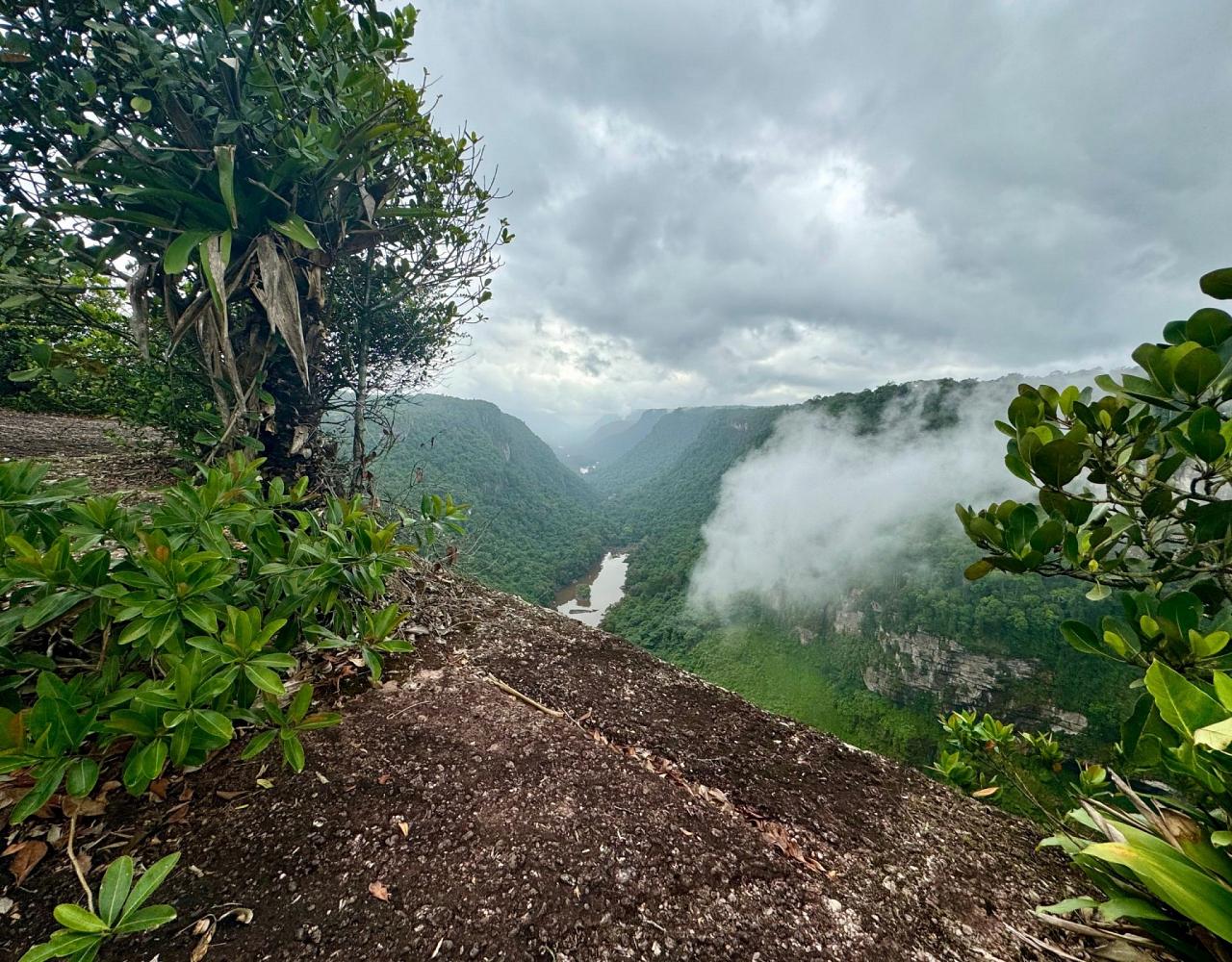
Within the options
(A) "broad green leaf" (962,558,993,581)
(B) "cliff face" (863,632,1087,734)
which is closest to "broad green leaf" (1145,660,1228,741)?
(A) "broad green leaf" (962,558,993,581)

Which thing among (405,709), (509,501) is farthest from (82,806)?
(509,501)

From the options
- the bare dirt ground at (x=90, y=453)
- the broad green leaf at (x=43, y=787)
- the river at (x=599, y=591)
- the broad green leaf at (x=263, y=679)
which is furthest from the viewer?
the river at (x=599, y=591)

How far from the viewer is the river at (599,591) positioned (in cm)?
5122

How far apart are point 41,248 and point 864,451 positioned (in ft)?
319

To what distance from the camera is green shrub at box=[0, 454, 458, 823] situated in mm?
1205

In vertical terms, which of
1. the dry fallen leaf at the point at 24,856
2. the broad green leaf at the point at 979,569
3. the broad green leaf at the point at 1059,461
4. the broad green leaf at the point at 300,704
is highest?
the broad green leaf at the point at 1059,461

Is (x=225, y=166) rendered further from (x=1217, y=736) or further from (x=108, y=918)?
(x=1217, y=736)

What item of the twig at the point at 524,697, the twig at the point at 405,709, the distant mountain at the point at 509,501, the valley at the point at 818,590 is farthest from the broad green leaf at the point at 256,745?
the distant mountain at the point at 509,501

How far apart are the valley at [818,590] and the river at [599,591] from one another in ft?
1.02

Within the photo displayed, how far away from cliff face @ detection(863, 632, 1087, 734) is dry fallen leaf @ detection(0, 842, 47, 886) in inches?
2154

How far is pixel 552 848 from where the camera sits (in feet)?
5.10

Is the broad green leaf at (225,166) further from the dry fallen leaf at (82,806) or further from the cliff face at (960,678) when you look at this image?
the cliff face at (960,678)

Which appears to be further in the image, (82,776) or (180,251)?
(180,251)

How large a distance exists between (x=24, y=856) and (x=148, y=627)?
688 millimetres
